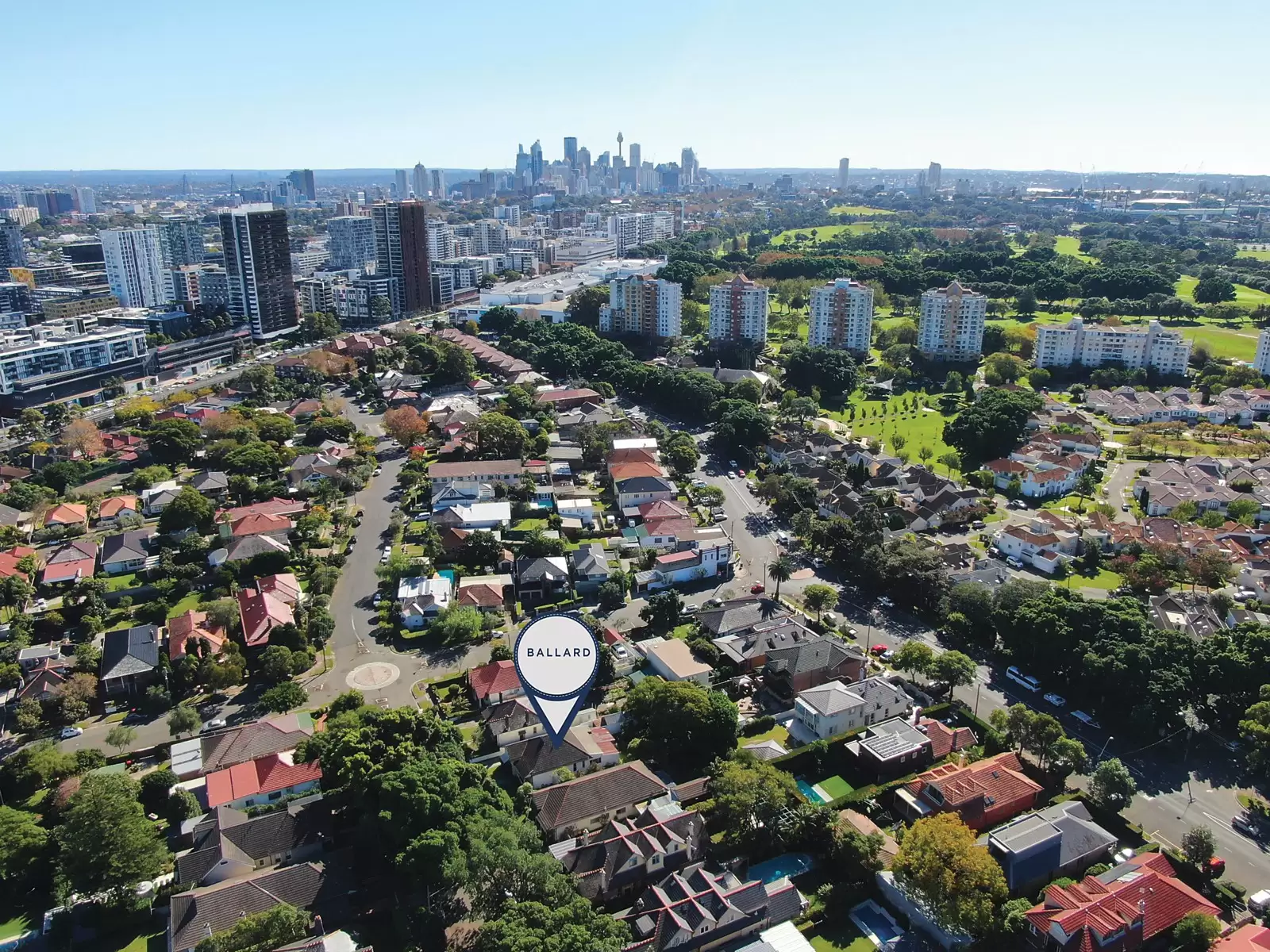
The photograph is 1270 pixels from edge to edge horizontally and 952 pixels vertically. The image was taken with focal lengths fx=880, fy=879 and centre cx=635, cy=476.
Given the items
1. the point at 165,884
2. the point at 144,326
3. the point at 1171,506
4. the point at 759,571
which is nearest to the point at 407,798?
the point at 165,884

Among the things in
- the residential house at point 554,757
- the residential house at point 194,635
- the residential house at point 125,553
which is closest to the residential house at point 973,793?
the residential house at point 554,757

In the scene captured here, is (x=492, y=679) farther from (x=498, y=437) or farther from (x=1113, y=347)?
(x=1113, y=347)

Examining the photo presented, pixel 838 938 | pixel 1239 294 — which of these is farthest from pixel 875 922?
pixel 1239 294

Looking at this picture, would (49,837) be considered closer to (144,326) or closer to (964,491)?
(964,491)

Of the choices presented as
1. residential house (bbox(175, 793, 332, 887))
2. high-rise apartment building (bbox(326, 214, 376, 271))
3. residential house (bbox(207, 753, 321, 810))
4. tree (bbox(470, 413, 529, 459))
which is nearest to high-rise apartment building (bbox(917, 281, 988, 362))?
tree (bbox(470, 413, 529, 459))

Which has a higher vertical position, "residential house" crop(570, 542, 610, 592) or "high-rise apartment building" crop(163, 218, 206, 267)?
"high-rise apartment building" crop(163, 218, 206, 267)

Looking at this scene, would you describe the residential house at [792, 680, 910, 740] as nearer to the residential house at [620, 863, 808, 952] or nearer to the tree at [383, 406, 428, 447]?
the residential house at [620, 863, 808, 952]

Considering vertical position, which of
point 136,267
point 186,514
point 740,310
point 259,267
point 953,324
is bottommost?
point 186,514
